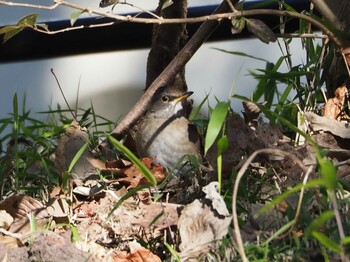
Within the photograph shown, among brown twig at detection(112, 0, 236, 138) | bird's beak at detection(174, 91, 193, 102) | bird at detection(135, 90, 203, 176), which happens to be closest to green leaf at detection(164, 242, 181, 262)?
bird at detection(135, 90, 203, 176)

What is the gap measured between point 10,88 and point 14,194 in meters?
2.90

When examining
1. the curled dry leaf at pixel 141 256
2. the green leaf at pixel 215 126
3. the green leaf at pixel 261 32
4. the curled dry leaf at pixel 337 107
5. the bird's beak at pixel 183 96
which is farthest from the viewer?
the bird's beak at pixel 183 96

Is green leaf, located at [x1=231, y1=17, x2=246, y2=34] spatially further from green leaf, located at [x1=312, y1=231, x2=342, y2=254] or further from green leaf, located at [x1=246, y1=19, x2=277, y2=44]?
green leaf, located at [x1=312, y1=231, x2=342, y2=254]

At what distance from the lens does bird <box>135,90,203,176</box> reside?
4688 mm

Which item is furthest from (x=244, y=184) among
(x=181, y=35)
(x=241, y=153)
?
(x=181, y=35)

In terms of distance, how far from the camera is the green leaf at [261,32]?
3982 mm

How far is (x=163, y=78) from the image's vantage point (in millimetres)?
4793

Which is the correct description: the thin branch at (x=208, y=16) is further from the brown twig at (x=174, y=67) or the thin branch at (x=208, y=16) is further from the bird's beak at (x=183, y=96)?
the bird's beak at (x=183, y=96)

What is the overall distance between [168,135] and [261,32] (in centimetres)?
109

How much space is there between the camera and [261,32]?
4016mm

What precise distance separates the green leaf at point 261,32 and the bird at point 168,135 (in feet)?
2.42

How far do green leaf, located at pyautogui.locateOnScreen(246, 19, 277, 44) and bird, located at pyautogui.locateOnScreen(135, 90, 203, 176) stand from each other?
0.74m

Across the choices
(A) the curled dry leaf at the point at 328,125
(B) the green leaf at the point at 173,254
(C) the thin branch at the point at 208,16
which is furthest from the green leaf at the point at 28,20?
Answer: (A) the curled dry leaf at the point at 328,125

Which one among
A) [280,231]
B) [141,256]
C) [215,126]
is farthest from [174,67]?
[280,231]
